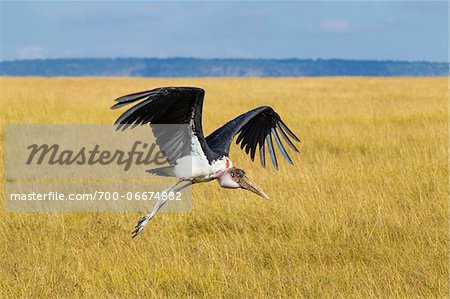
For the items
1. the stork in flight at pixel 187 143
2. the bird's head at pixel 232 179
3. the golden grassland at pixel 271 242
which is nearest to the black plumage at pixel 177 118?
the stork in flight at pixel 187 143

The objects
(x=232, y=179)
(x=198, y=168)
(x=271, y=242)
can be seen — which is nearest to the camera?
(x=198, y=168)

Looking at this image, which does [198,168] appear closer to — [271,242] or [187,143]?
[187,143]

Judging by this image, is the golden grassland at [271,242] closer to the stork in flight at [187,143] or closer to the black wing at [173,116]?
the stork in flight at [187,143]

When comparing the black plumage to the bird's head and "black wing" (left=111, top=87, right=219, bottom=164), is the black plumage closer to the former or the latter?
"black wing" (left=111, top=87, right=219, bottom=164)

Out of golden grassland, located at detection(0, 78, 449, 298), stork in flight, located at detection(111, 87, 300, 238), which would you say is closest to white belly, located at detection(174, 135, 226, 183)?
stork in flight, located at detection(111, 87, 300, 238)

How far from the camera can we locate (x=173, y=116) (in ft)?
17.8

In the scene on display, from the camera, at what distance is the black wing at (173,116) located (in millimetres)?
4910

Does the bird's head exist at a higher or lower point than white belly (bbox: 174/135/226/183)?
lower

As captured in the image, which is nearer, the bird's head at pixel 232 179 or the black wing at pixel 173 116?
the black wing at pixel 173 116

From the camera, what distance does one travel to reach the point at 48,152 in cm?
1123

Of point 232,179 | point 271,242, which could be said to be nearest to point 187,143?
point 232,179

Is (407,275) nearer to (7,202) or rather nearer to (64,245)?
(64,245)

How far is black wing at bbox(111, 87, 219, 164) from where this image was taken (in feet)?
16.1

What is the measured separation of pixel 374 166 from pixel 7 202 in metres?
5.58
